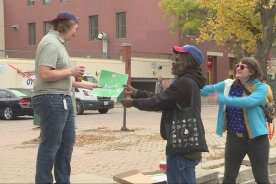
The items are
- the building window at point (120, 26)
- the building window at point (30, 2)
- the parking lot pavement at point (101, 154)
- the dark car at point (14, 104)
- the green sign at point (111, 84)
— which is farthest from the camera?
the building window at point (30, 2)

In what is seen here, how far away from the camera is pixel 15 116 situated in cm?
2464

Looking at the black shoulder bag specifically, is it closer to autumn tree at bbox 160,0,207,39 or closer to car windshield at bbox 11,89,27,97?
car windshield at bbox 11,89,27,97

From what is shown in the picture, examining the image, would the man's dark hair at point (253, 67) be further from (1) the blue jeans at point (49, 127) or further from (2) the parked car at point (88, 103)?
(2) the parked car at point (88, 103)

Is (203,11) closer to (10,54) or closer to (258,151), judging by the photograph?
(10,54)

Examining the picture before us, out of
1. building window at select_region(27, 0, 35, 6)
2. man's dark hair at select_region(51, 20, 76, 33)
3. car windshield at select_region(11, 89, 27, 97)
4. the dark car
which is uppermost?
building window at select_region(27, 0, 35, 6)

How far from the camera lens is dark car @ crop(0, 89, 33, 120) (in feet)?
79.6

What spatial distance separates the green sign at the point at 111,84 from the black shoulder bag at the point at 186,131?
0.71m

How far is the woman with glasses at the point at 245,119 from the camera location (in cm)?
622

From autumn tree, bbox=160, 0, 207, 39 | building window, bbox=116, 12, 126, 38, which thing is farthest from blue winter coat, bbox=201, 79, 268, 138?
building window, bbox=116, 12, 126, 38

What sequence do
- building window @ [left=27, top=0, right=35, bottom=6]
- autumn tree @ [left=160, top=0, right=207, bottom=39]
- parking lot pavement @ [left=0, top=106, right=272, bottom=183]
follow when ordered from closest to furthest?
parking lot pavement @ [left=0, top=106, right=272, bottom=183] < autumn tree @ [left=160, top=0, right=207, bottom=39] < building window @ [left=27, top=0, right=35, bottom=6]

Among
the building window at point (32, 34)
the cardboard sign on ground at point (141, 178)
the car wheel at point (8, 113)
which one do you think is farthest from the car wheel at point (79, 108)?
the building window at point (32, 34)

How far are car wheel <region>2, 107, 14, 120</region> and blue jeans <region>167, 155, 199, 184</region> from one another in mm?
19929

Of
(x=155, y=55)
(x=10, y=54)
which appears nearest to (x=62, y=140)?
(x=10, y=54)

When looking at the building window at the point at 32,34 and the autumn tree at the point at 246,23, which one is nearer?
the autumn tree at the point at 246,23
